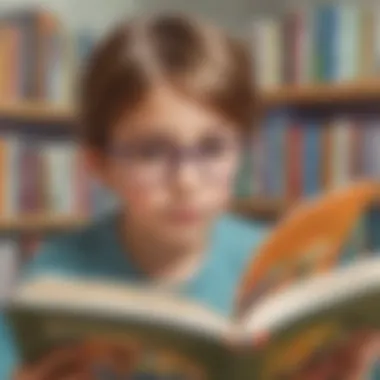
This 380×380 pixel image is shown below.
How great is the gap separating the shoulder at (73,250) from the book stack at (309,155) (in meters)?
0.15

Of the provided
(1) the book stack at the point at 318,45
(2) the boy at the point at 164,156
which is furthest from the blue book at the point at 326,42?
(2) the boy at the point at 164,156

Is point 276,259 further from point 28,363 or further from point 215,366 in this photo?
point 28,363

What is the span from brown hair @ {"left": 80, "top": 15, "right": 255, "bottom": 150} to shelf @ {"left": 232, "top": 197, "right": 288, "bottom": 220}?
0.27ft

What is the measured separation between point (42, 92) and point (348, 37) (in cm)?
34

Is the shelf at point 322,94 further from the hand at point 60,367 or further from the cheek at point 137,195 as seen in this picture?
the hand at point 60,367

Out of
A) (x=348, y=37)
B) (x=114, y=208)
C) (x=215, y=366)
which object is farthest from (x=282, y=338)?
(x=348, y=37)

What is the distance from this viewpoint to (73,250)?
80cm

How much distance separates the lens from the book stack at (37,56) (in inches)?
32.2

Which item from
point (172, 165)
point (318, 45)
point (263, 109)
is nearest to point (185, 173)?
point (172, 165)

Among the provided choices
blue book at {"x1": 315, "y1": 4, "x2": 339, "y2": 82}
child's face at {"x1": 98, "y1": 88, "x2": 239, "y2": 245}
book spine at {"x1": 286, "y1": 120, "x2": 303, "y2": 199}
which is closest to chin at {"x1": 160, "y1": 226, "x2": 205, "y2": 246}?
child's face at {"x1": 98, "y1": 88, "x2": 239, "y2": 245}

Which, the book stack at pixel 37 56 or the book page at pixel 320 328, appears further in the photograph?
the book stack at pixel 37 56

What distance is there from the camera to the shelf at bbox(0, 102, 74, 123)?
2.68 ft

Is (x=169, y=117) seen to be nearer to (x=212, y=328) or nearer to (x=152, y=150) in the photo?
(x=152, y=150)

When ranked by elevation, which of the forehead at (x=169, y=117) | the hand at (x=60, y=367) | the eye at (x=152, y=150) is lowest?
the hand at (x=60, y=367)
